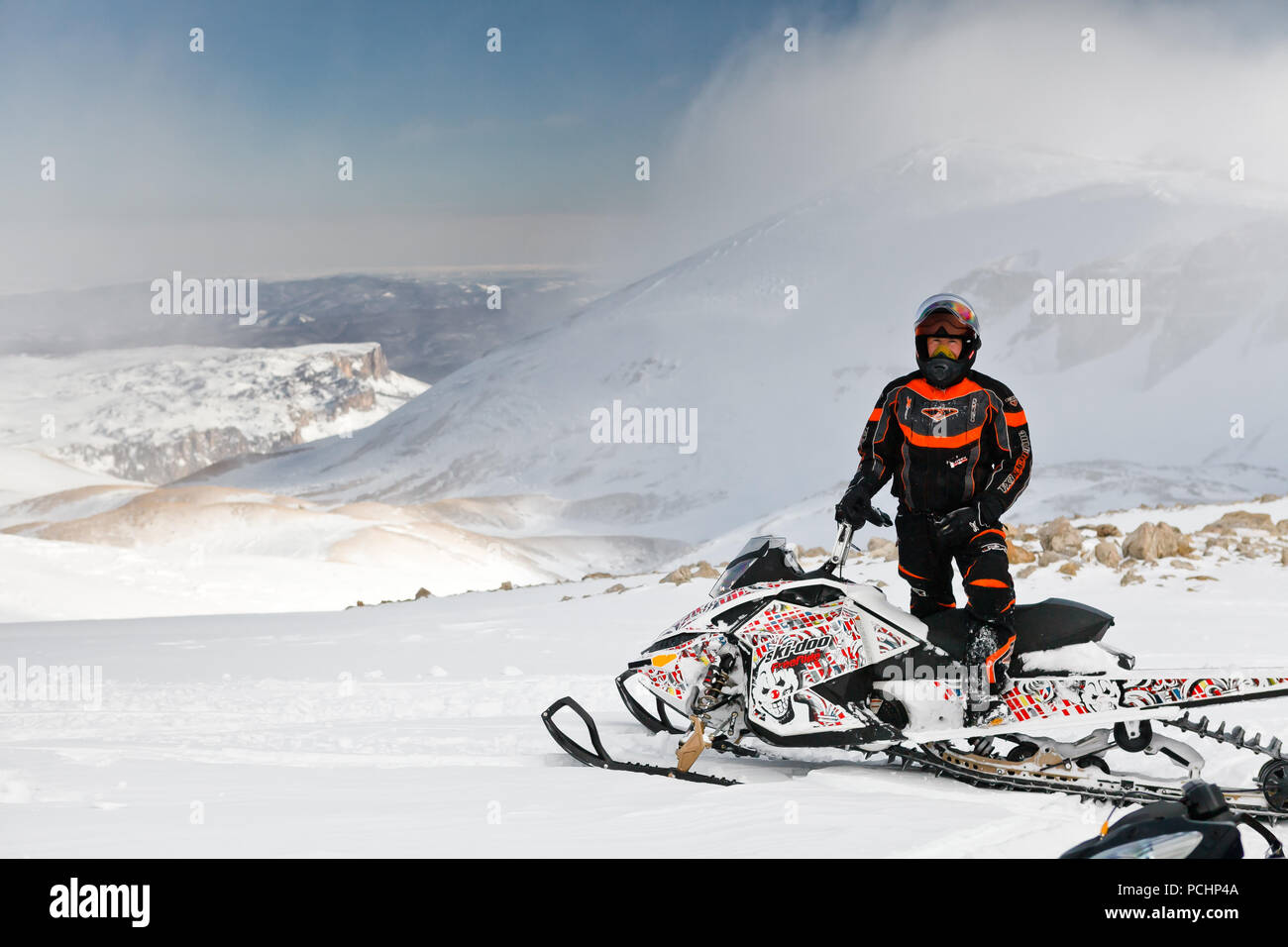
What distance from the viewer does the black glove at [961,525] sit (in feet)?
16.8

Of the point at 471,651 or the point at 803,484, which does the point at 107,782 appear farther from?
the point at 803,484

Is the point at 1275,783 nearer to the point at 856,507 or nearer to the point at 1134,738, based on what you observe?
the point at 1134,738

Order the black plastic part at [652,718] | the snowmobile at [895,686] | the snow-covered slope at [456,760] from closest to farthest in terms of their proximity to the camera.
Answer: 1. the snow-covered slope at [456,760]
2. the snowmobile at [895,686]
3. the black plastic part at [652,718]

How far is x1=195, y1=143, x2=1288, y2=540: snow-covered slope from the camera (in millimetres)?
36219

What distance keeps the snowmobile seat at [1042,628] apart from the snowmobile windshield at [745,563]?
761 millimetres

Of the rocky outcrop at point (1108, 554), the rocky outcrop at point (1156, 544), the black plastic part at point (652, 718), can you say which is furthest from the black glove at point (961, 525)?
the rocky outcrop at point (1156, 544)

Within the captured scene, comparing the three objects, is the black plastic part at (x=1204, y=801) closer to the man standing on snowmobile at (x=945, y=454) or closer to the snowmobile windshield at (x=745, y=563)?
the man standing on snowmobile at (x=945, y=454)

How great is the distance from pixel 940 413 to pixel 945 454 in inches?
7.1

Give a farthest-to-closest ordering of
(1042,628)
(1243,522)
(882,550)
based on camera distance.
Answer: (882,550) → (1243,522) → (1042,628)

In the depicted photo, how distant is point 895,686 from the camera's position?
507cm

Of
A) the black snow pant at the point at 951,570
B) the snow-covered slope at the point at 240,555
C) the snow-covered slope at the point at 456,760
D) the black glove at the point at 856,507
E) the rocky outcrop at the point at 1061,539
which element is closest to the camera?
the snow-covered slope at the point at 456,760

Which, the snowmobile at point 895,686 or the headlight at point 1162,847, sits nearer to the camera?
the headlight at point 1162,847

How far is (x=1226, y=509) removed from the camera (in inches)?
510

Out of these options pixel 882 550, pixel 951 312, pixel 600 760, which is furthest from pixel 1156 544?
pixel 600 760
